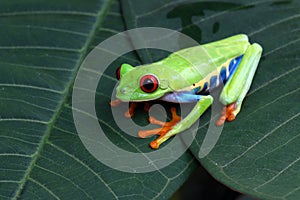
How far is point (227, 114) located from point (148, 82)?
214 millimetres

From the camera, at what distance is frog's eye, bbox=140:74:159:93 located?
1.52 m

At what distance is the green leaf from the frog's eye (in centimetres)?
11

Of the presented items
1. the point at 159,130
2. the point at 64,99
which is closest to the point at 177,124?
the point at 159,130

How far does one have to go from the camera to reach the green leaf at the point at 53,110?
1.32 m

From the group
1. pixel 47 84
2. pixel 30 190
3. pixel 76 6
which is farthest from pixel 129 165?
pixel 76 6

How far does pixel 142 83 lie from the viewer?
4.99 feet

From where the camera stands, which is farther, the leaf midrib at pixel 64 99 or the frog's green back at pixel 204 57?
the frog's green back at pixel 204 57

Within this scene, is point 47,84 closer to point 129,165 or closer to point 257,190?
point 129,165

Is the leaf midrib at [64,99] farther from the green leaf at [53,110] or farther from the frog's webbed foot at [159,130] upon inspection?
the frog's webbed foot at [159,130]

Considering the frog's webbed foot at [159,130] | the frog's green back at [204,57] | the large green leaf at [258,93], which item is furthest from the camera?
the frog's green back at [204,57]

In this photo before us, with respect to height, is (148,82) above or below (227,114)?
above

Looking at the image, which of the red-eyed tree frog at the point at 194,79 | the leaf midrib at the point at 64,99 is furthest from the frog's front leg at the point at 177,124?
the leaf midrib at the point at 64,99

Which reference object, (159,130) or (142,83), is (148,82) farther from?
(159,130)

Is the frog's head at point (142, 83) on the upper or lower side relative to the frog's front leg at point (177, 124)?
upper
